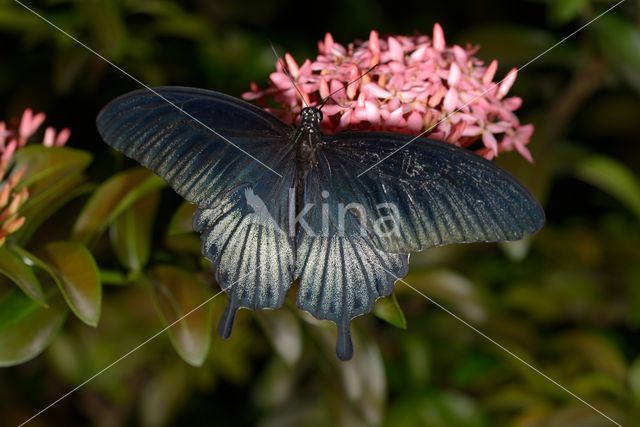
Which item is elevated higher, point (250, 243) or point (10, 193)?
point (10, 193)

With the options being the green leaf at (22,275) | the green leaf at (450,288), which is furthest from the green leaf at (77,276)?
the green leaf at (450,288)

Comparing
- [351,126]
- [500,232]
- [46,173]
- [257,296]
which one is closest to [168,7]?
[46,173]

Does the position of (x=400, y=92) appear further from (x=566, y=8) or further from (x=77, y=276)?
(x=566, y=8)

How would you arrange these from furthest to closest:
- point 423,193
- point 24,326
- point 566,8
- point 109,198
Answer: point 566,8
point 109,198
point 24,326
point 423,193

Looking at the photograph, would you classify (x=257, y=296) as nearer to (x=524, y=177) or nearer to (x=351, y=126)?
(x=351, y=126)

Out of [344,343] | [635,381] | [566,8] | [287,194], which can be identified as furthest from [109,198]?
[635,381]
